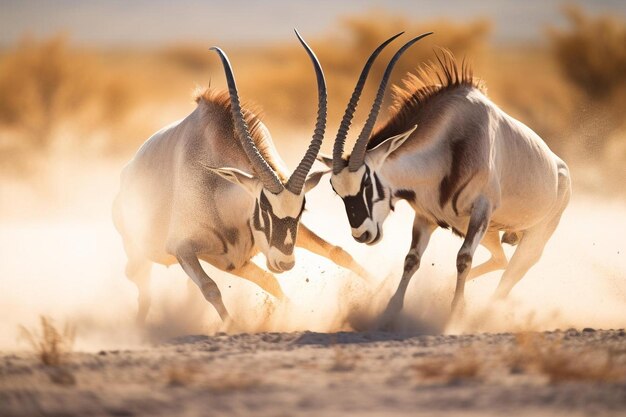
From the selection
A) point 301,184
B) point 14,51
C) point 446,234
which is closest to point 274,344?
point 301,184

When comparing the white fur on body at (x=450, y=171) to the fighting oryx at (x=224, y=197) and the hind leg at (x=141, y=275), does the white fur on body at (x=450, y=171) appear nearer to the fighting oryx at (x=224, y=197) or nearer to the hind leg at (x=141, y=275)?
the fighting oryx at (x=224, y=197)

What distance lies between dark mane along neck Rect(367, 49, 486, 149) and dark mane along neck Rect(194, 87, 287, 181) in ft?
3.16

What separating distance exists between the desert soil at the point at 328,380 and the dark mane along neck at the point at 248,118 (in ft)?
8.66

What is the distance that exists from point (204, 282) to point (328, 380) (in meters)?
3.86

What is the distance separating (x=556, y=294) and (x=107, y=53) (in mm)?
75486

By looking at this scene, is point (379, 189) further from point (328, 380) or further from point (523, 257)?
point (328, 380)

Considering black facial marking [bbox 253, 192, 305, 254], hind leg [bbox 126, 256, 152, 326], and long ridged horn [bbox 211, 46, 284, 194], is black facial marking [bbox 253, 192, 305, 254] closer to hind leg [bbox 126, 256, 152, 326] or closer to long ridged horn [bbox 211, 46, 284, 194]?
long ridged horn [bbox 211, 46, 284, 194]

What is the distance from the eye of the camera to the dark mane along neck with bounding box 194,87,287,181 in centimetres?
1128

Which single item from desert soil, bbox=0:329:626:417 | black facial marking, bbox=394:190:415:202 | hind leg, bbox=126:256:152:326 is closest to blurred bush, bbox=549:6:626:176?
hind leg, bbox=126:256:152:326

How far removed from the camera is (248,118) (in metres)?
11.7

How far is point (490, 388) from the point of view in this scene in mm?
7074

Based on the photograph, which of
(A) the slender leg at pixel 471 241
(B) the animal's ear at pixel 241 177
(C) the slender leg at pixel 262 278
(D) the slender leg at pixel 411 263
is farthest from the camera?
(C) the slender leg at pixel 262 278

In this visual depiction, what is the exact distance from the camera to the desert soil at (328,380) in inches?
261

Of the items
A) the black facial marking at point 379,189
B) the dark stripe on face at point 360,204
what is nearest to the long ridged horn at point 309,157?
the dark stripe on face at point 360,204
